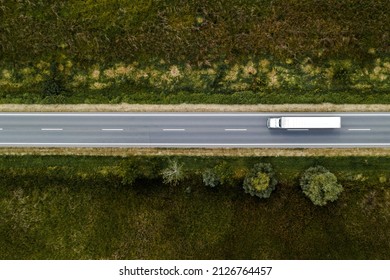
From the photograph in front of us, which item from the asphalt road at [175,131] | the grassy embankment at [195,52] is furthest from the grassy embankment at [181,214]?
the grassy embankment at [195,52]

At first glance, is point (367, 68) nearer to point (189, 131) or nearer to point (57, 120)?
point (189, 131)

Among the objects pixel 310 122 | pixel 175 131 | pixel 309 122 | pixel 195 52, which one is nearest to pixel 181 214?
pixel 175 131

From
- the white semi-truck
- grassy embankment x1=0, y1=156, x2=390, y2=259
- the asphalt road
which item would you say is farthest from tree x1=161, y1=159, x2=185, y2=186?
the white semi-truck

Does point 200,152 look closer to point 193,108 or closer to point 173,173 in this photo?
point 173,173

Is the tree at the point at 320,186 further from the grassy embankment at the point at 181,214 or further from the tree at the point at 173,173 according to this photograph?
the tree at the point at 173,173

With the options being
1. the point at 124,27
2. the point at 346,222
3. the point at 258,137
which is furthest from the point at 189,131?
the point at 346,222

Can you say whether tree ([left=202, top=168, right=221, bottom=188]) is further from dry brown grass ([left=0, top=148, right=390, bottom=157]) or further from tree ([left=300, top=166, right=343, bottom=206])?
tree ([left=300, top=166, right=343, bottom=206])
